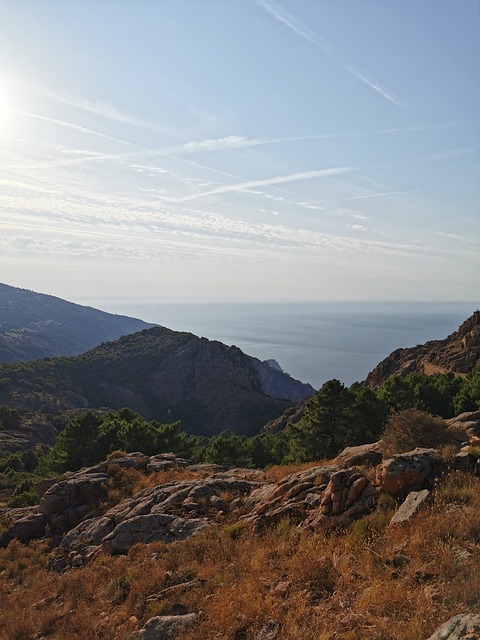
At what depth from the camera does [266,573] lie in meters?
7.82

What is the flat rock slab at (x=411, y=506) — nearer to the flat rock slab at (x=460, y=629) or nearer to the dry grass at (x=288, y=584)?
the dry grass at (x=288, y=584)

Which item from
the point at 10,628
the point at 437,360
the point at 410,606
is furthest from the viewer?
the point at 437,360

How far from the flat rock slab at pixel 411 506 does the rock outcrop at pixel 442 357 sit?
45.4 meters

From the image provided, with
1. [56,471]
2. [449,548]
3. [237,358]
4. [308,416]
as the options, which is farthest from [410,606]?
[237,358]

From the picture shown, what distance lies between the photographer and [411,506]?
809 centimetres

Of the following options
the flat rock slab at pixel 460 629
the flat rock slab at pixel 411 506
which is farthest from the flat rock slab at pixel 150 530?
the flat rock slab at pixel 460 629

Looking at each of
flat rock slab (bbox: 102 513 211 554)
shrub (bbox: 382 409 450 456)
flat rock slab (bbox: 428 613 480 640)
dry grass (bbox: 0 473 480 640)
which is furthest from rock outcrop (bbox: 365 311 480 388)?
flat rock slab (bbox: 428 613 480 640)

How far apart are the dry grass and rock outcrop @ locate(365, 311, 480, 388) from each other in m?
46.5

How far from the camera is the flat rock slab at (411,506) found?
7.77 m

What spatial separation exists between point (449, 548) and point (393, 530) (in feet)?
4.12

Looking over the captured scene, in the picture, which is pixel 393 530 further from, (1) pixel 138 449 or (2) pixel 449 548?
(1) pixel 138 449

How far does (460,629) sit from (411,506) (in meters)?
3.87

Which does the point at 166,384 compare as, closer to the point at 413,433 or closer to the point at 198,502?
the point at 198,502

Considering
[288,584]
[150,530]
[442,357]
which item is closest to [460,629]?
[288,584]
